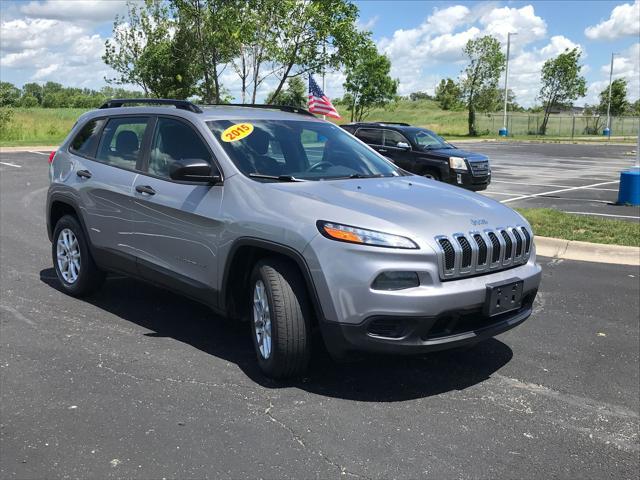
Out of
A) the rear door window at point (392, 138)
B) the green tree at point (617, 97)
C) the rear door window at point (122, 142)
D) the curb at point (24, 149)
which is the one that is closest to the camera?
the rear door window at point (122, 142)

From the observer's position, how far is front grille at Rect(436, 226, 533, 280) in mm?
3551

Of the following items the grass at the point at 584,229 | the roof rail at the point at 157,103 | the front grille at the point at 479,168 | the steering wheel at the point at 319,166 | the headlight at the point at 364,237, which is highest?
the roof rail at the point at 157,103

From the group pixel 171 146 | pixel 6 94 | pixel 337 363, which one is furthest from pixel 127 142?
pixel 6 94

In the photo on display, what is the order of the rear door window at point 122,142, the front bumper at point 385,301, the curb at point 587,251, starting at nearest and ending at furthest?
the front bumper at point 385,301 < the rear door window at point 122,142 < the curb at point 587,251

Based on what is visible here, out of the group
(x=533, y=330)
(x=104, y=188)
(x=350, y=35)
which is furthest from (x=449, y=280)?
(x=350, y=35)

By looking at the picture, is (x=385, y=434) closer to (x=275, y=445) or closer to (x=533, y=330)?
(x=275, y=445)

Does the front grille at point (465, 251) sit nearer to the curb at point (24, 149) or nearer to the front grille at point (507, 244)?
the front grille at point (507, 244)

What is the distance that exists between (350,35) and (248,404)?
1405 cm

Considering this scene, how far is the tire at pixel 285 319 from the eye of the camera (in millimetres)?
3740

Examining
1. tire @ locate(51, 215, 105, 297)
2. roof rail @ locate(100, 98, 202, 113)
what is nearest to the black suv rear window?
roof rail @ locate(100, 98, 202, 113)

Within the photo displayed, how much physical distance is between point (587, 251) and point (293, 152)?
487cm

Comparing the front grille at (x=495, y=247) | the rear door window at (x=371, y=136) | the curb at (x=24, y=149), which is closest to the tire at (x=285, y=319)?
the front grille at (x=495, y=247)

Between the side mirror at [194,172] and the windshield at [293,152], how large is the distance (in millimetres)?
189

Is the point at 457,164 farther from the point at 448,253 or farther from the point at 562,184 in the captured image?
the point at 448,253
